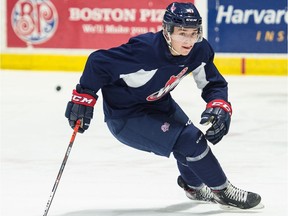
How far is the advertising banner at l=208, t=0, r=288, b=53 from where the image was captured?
368 inches

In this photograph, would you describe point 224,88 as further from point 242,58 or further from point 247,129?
point 242,58

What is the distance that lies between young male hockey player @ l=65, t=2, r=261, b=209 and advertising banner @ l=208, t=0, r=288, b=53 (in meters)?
5.42

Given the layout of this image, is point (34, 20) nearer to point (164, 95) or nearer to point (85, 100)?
point (164, 95)

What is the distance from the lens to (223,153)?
18.3 ft

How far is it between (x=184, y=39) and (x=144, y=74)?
0.23 meters

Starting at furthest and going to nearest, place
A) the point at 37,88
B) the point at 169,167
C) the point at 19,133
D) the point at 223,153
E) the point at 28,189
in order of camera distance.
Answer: the point at 37,88
the point at 19,133
the point at 223,153
the point at 169,167
the point at 28,189

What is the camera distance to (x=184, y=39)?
3.75 meters

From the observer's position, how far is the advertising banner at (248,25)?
9336mm

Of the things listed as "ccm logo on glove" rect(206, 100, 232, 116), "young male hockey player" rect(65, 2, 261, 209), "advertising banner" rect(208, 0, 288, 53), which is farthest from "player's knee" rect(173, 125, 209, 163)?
"advertising banner" rect(208, 0, 288, 53)

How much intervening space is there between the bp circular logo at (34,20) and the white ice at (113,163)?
1.56 meters

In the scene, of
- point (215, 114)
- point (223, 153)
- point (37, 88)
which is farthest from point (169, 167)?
point (37, 88)

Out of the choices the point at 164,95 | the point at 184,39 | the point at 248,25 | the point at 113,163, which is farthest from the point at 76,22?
the point at 184,39

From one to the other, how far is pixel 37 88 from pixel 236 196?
482 cm

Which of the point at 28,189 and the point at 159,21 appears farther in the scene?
the point at 159,21
